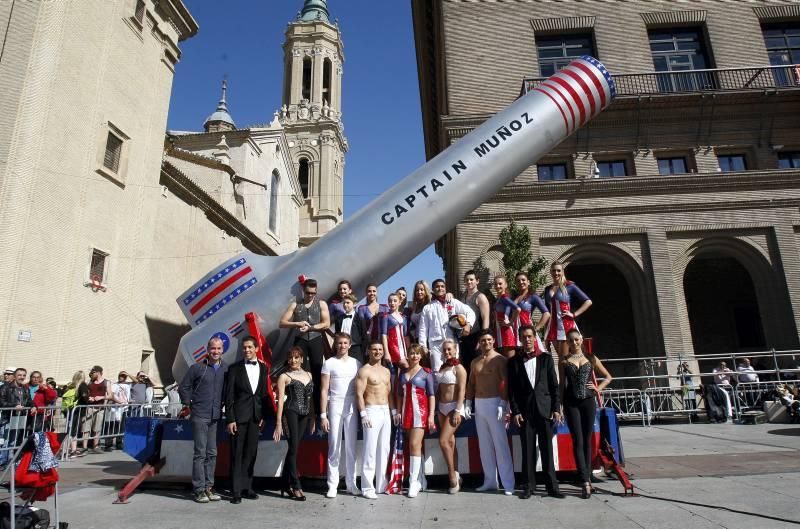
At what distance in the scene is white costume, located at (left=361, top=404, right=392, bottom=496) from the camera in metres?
5.51

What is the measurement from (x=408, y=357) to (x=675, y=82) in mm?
17742

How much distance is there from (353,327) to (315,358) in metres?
0.65

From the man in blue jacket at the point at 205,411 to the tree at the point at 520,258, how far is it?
11.0 metres

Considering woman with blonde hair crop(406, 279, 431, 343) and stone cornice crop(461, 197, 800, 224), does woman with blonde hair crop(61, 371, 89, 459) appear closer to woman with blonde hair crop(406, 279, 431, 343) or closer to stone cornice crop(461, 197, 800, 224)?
woman with blonde hair crop(406, 279, 431, 343)

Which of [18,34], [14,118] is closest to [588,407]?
[14,118]

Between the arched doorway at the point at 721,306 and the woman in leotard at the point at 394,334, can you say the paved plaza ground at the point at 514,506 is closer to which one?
the woman in leotard at the point at 394,334

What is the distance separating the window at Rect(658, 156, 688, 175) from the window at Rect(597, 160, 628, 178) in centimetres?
124

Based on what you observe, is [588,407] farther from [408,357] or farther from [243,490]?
[243,490]

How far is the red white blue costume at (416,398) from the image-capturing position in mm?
5543

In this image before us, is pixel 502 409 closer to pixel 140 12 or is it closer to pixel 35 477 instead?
pixel 35 477

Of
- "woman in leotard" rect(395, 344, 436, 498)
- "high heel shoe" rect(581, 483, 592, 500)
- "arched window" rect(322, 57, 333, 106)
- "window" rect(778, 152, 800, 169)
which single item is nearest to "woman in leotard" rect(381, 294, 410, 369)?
"woman in leotard" rect(395, 344, 436, 498)

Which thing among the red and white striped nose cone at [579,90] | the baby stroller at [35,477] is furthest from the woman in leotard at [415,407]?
the red and white striped nose cone at [579,90]

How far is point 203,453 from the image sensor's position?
547 cm

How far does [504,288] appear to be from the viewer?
21.7ft
